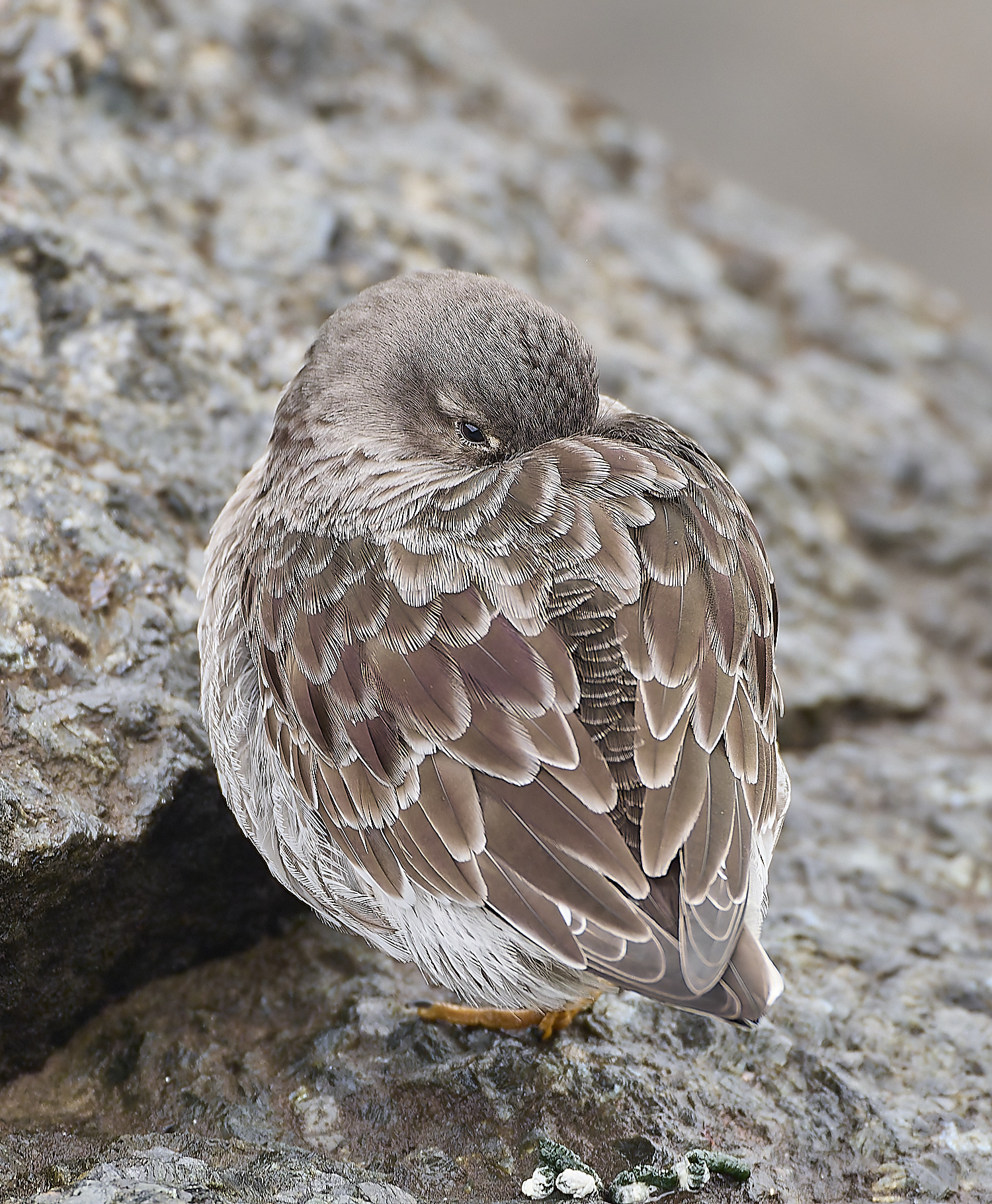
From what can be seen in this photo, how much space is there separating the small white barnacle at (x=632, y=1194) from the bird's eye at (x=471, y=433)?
2.15 meters

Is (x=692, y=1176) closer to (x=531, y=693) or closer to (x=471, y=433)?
(x=531, y=693)

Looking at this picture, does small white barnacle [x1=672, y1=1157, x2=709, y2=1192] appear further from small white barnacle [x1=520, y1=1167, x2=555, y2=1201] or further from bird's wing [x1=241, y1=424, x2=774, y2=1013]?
bird's wing [x1=241, y1=424, x2=774, y2=1013]

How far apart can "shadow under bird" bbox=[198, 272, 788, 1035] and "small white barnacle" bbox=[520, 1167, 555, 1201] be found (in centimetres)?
40

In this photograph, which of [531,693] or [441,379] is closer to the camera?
[531,693]

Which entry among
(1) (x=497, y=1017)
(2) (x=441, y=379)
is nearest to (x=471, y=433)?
(2) (x=441, y=379)

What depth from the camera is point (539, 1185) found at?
2932 mm

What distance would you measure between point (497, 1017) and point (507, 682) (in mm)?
1127

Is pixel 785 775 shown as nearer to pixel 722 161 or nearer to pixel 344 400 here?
pixel 344 400

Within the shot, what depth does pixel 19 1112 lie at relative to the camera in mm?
3148

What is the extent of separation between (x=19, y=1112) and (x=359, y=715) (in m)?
1.40

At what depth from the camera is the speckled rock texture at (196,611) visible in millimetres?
3182

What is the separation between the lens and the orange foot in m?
3.45

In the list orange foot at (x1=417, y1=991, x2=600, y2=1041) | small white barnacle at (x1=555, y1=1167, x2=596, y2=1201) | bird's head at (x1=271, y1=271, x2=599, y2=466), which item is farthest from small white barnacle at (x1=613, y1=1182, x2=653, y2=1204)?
bird's head at (x1=271, y1=271, x2=599, y2=466)

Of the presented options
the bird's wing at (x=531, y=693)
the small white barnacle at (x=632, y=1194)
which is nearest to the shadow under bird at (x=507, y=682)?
the bird's wing at (x=531, y=693)
